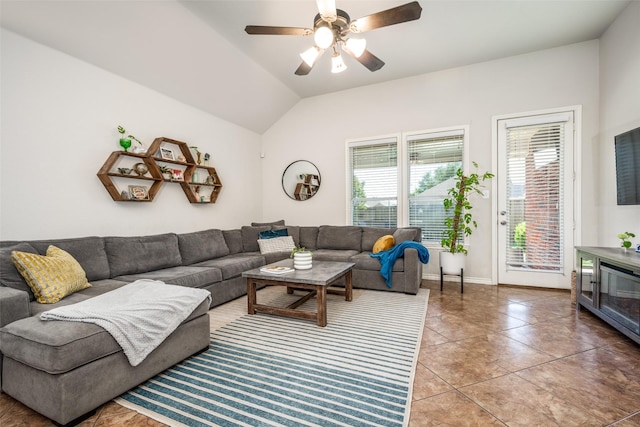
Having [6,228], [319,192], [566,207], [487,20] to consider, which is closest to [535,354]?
[566,207]

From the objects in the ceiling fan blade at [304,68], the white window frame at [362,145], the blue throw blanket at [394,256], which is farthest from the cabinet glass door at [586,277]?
the ceiling fan blade at [304,68]

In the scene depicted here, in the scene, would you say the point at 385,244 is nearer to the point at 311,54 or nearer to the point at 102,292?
the point at 311,54

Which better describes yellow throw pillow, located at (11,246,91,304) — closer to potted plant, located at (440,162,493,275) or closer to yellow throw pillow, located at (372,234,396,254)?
yellow throw pillow, located at (372,234,396,254)

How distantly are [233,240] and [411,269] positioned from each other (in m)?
2.54

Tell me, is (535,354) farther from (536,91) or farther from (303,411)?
(536,91)

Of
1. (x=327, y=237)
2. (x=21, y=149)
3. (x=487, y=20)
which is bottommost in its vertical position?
(x=327, y=237)

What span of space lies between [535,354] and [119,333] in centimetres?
272

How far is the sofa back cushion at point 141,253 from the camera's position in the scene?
2855mm

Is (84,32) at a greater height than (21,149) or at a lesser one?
greater

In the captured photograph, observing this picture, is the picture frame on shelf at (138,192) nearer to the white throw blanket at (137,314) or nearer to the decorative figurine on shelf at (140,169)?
the decorative figurine on shelf at (140,169)

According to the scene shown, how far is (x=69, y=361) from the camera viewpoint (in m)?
1.38

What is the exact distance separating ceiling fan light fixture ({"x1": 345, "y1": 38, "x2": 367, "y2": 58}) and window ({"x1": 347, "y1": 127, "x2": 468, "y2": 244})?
2.27m

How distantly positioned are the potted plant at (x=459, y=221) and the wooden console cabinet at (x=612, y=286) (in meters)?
1.19

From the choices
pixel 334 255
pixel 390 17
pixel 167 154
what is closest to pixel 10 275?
pixel 167 154
